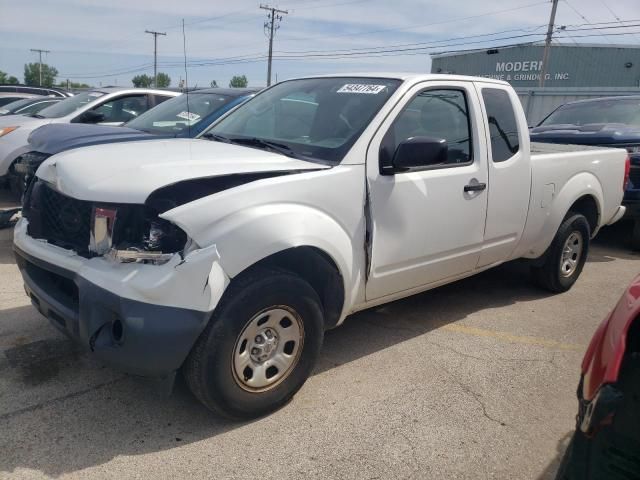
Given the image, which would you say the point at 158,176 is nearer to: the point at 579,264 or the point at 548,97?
the point at 579,264

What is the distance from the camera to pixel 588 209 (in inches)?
222

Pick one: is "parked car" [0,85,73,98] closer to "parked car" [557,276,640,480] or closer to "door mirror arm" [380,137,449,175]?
"door mirror arm" [380,137,449,175]

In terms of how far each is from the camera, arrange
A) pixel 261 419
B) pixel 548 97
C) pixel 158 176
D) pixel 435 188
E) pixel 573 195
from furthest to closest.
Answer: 1. pixel 548 97
2. pixel 573 195
3. pixel 435 188
4. pixel 261 419
5. pixel 158 176

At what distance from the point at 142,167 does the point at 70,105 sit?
249 inches

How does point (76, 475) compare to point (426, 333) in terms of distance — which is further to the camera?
point (426, 333)

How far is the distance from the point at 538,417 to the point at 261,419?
5.26 feet

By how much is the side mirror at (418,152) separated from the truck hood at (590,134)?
4.52m

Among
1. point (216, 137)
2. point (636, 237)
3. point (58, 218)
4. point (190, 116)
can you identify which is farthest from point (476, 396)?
point (636, 237)

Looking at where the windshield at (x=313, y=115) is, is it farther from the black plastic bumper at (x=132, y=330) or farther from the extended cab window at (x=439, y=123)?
the black plastic bumper at (x=132, y=330)

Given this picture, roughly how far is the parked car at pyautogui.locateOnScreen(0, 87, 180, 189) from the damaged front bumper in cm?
540

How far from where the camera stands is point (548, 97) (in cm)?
2400

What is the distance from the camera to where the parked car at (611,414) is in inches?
67.4

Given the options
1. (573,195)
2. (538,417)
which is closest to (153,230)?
(538,417)

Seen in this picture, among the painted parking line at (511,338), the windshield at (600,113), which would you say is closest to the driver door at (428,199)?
the painted parking line at (511,338)
